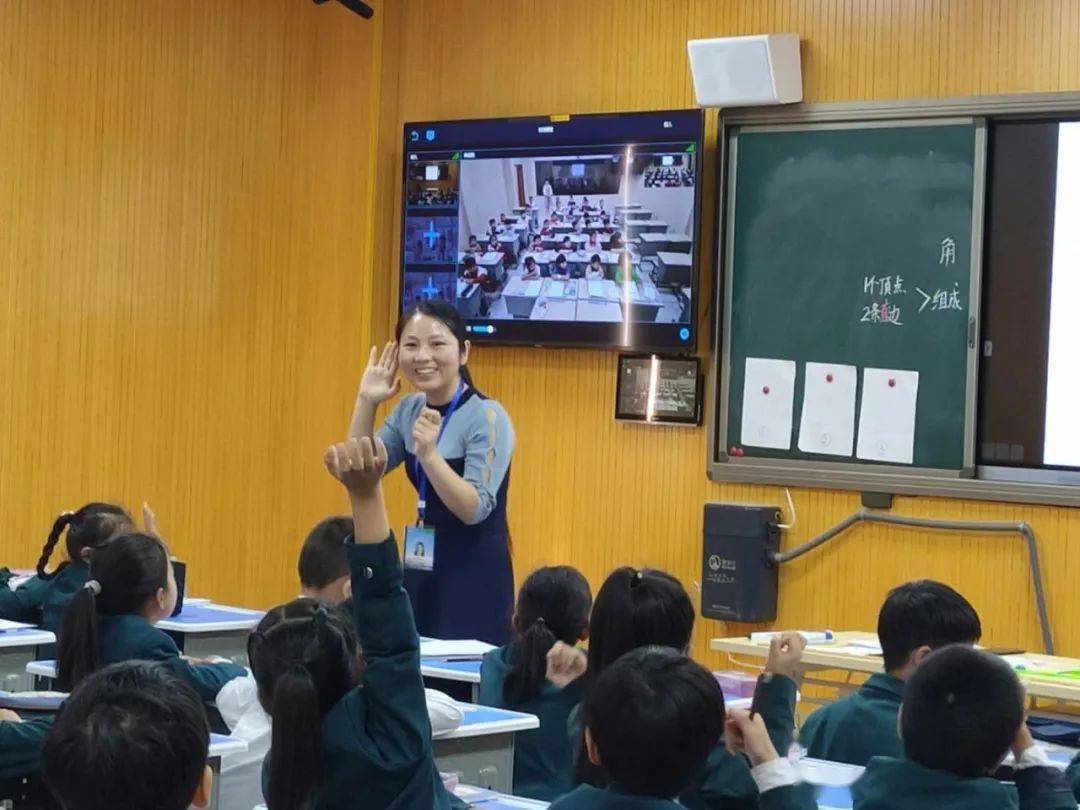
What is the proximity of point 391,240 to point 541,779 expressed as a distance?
4.62m

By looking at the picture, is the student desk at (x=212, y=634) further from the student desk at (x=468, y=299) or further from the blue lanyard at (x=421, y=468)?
the student desk at (x=468, y=299)

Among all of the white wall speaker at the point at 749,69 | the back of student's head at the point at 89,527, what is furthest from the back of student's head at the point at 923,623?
the white wall speaker at the point at 749,69

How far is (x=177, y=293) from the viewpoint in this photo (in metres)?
7.59

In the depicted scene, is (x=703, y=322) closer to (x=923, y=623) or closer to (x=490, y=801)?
(x=923, y=623)

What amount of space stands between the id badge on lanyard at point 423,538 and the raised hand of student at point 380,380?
0.20 metres

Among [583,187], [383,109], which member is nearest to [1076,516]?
[583,187]

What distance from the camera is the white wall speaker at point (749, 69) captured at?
21.7 feet

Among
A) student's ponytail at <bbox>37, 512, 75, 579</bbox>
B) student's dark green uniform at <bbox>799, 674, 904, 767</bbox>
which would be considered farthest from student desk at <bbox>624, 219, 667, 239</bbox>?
student's dark green uniform at <bbox>799, 674, 904, 767</bbox>

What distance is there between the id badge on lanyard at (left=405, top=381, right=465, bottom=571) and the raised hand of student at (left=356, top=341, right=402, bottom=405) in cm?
20

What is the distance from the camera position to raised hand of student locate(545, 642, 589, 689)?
11.8 feet

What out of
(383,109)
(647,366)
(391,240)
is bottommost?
(647,366)

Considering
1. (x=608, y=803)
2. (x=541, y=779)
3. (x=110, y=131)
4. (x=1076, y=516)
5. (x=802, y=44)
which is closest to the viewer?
(x=608, y=803)

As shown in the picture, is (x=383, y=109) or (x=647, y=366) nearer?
(x=647, y=366)

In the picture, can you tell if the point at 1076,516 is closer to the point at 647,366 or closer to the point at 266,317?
the point at 647,366
